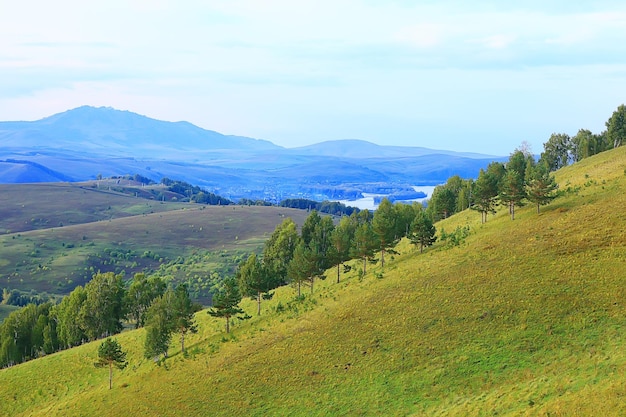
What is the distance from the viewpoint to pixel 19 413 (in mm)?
57688

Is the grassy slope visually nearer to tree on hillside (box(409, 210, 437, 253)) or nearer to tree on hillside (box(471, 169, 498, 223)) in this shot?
tree on hillside (box(409, 210, 437, 253))

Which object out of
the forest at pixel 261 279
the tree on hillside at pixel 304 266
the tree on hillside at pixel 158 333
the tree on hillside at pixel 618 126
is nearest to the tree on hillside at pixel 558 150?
the tree on hillside at pixel 618 126

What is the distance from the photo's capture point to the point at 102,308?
84375 millimetres

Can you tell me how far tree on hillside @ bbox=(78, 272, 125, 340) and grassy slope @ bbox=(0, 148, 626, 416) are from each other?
1065 centimetres

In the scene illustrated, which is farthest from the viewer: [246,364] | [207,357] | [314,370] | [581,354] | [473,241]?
[473,241]

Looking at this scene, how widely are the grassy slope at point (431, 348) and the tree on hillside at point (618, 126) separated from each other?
5705cm

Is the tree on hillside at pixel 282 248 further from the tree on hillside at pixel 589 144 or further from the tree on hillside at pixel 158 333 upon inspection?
the tree on hillside at pixel 589 144

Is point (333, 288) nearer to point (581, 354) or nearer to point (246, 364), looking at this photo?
point (246, 364)

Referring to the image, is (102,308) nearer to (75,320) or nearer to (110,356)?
(75,320)

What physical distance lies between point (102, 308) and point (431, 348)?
5868 cm

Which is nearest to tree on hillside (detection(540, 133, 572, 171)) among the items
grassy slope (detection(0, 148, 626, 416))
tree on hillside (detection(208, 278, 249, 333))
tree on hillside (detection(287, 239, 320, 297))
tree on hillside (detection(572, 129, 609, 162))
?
tree on hillside (detection(572, 129, 609, 162))

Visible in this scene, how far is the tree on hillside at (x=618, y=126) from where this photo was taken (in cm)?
12081

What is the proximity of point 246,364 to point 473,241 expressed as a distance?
1357 inches

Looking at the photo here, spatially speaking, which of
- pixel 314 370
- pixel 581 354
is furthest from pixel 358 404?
pixel 581 354
